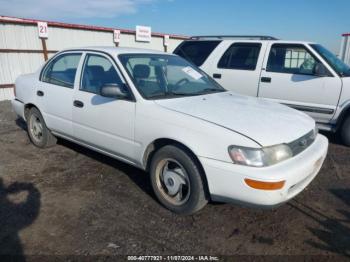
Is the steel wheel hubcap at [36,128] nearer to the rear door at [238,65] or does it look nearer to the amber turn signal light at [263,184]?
the rear door at [238,65]

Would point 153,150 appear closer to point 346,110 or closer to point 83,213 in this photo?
point 83,213

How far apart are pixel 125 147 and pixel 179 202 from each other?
91 cm

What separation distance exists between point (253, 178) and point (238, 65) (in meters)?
4.21

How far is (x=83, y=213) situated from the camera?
3.15 meters

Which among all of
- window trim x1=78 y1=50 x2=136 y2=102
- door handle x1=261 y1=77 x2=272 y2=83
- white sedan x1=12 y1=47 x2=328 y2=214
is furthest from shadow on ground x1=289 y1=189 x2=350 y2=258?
door handle x1=261 y1=77 x2=272 y2=83

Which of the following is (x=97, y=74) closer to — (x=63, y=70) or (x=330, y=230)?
(x=63, y=70)

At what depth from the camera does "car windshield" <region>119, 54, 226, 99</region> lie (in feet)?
11.4

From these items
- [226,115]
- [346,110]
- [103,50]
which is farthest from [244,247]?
[346,110]

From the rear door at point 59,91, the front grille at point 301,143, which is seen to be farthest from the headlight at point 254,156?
the rear door at point 59,91

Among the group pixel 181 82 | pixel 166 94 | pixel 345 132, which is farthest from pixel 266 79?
pixel 166 94

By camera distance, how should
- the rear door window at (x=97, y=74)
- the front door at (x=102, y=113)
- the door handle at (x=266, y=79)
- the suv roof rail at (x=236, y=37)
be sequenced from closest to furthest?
the front door at (x=102, y=113), the rear door window at (x=97, y=74), the door handle at (x=266, y=79), the suv roof rail at (x=236, y=37)

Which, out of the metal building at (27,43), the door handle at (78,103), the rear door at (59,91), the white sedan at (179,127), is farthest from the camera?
the metal building at (27,43)

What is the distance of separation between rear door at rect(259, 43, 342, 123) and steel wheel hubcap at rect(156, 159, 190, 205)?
3500 mm

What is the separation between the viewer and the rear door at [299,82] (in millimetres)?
5312
